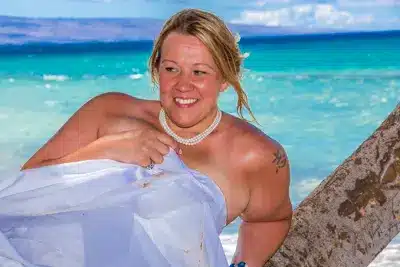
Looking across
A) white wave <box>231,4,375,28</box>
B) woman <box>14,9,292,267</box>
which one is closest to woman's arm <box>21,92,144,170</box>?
woman <box>14,9,292,267</box>

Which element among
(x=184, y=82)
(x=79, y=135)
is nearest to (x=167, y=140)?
(x=184, y=82)

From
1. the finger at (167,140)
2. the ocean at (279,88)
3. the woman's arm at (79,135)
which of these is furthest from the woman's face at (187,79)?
the ocean at (279,88)

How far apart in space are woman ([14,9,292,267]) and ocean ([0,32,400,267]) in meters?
7.20

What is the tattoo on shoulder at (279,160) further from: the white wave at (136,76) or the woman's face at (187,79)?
the white wave at (136,76)

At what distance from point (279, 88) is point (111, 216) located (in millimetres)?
16839

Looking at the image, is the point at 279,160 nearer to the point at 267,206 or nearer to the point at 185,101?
the point at 267,206

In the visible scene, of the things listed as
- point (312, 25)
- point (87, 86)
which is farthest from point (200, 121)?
point (312, 25)

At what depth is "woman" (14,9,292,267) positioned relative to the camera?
2820 mm

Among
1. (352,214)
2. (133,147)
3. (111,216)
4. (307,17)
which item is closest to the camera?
(111,216)

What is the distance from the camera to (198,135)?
9.93 ft

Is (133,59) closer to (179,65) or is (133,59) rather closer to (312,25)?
(312,25)

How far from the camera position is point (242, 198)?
118 inches

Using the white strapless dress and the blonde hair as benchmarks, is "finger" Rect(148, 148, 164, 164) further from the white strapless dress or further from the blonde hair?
the blonde hair

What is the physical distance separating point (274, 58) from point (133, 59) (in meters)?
3.78
